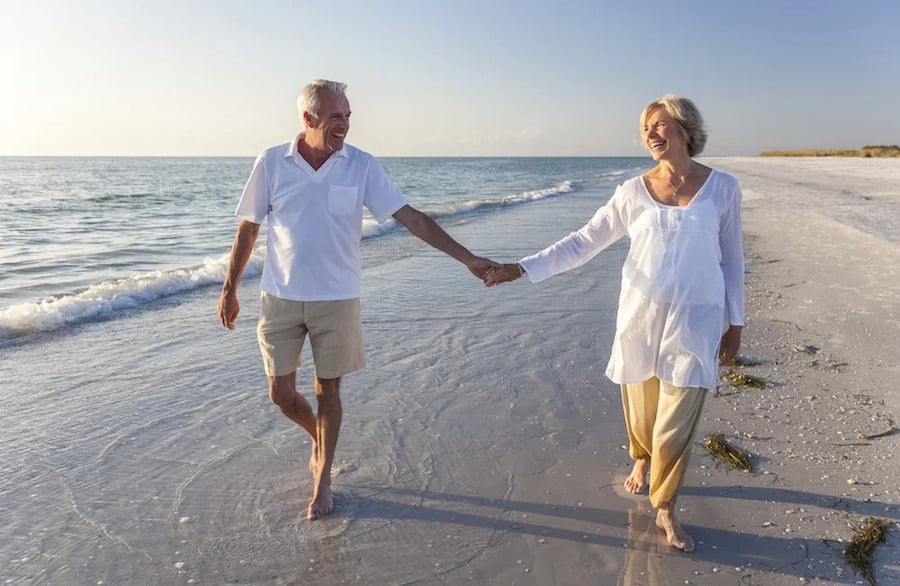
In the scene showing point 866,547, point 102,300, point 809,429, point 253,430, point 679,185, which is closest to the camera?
point 866,547

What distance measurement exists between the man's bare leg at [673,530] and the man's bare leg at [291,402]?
192cm

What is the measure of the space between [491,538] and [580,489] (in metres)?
0.71

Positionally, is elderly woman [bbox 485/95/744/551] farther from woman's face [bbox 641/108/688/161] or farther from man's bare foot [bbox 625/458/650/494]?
man's bare foot [bbox 625/458/650/494]

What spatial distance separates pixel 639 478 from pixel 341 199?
2.24 metres

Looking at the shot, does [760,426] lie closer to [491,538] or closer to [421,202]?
[491,538]

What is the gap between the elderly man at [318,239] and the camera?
3.37 m

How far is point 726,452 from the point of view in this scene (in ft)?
13.4

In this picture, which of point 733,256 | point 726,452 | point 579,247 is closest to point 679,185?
point 733,256

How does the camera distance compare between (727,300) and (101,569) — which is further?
(727,300)

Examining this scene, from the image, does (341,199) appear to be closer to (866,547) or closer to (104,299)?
(866,547)

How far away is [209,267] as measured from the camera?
10.9 metres

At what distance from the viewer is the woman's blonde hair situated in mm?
3197

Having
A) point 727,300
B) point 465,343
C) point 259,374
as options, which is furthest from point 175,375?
point 727,300

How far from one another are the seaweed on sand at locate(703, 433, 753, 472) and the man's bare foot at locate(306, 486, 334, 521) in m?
2.33
